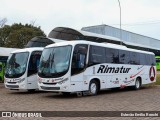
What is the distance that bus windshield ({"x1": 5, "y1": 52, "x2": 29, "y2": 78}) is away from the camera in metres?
19.1

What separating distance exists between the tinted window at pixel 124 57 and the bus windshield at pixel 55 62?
556cm

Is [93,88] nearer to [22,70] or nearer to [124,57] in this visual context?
[22,70]

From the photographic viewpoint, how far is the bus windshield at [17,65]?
19109 mm

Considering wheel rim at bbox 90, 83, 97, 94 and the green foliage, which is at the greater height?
the green foliage

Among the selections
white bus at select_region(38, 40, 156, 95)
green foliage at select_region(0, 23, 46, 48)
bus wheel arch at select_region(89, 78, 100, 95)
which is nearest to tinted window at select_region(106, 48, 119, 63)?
white bus at select_region(38, 40, 156, 95)

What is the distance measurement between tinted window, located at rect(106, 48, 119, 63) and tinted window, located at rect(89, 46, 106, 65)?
1.74ft

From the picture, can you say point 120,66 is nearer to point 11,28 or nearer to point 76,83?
point 76,83

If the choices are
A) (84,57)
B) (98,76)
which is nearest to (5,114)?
(84,57)

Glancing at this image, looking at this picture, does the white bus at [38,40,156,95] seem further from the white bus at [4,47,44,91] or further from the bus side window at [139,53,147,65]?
the bus side window at [139,53,147,65]

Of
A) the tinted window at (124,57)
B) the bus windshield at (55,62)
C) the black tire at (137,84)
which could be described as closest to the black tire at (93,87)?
the bus windshield at (55,62)

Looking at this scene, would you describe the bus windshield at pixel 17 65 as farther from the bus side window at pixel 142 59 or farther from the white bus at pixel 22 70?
the bus side window at pixel 142 59

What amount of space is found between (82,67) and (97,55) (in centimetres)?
179

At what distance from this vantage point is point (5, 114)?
9.77 metres

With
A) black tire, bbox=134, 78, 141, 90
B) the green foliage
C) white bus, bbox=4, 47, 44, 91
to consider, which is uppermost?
the green foliage
